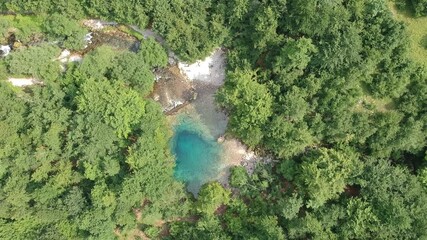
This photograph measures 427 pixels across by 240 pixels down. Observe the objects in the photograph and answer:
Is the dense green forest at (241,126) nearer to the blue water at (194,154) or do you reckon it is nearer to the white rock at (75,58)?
the white rock at (75,58)

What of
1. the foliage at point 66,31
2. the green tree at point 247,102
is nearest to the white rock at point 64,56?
the foliage at point 66,31

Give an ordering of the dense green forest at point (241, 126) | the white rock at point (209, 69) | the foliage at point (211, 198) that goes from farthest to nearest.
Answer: the white rock at point (209, 69) < the foliage at point (211, 198) < the dense green forest at point (241, 126)

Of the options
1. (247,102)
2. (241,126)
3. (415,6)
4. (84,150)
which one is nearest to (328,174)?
(241,126)

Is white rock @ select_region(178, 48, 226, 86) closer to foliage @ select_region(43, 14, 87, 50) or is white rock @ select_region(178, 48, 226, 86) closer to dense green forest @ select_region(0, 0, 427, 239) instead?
dense green forest @ select_region(0, 0, 427, 239)

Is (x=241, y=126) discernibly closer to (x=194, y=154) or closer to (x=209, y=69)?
(x=194, y=154)

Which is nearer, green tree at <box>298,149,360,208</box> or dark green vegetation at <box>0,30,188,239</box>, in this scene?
green tree at <box>298,149,360,208</box>

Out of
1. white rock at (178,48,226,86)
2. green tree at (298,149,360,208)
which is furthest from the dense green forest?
white rock at (178,48,226,86)
